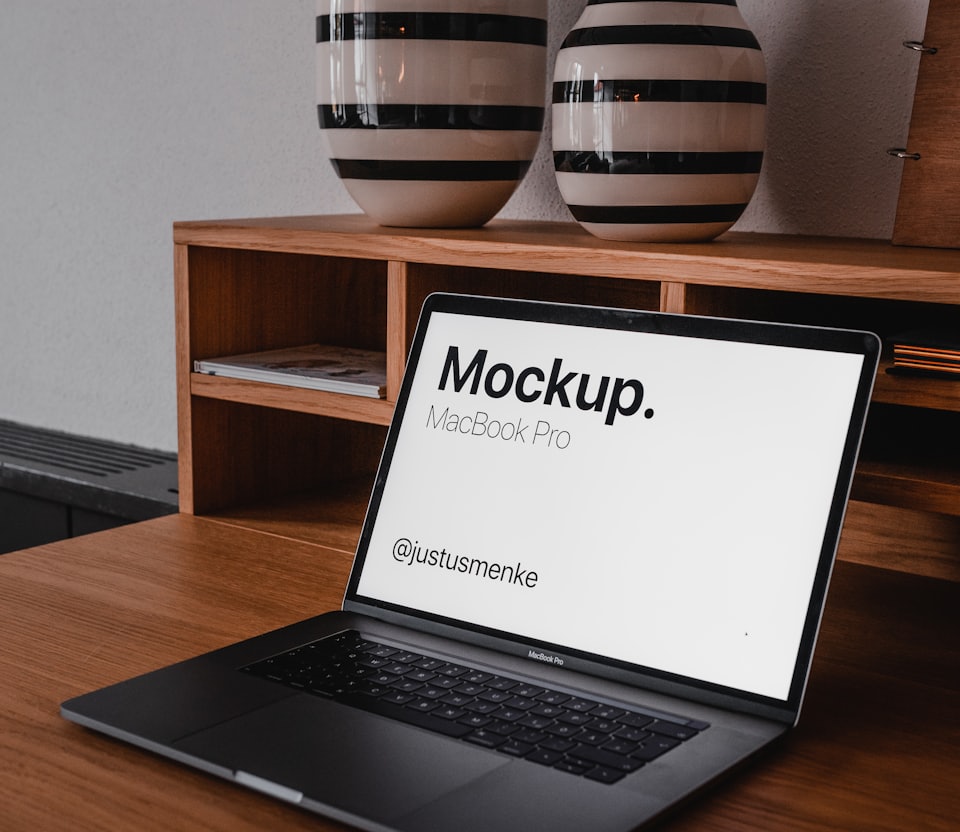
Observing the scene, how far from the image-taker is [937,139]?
3.29ft

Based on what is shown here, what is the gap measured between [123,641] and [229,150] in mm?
947

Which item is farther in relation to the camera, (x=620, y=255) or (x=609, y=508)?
(x=620, y=255)

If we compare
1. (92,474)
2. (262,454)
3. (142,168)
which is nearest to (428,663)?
(262,454)

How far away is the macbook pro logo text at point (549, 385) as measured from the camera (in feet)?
2.81

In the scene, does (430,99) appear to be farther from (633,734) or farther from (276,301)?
(633,734)

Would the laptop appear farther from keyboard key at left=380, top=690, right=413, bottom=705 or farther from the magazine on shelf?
the magazine on shelf

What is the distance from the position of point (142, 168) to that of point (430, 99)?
2.63 ft

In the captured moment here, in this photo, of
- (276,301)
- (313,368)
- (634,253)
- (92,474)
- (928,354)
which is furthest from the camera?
(92,474)

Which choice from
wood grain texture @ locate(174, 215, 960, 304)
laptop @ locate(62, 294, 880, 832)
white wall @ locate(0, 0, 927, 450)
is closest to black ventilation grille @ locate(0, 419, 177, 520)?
white wall @ locate(0, 0, 927, 450)

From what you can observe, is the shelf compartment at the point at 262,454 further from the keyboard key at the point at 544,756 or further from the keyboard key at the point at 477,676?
the keyboard key at the point at 544,756

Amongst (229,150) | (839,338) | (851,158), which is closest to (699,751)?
(839,338)

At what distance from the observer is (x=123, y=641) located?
0.87 metres

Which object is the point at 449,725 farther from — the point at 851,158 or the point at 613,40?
the point at 851,158

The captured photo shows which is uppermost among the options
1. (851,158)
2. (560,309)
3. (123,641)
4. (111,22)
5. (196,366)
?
(111,22)
